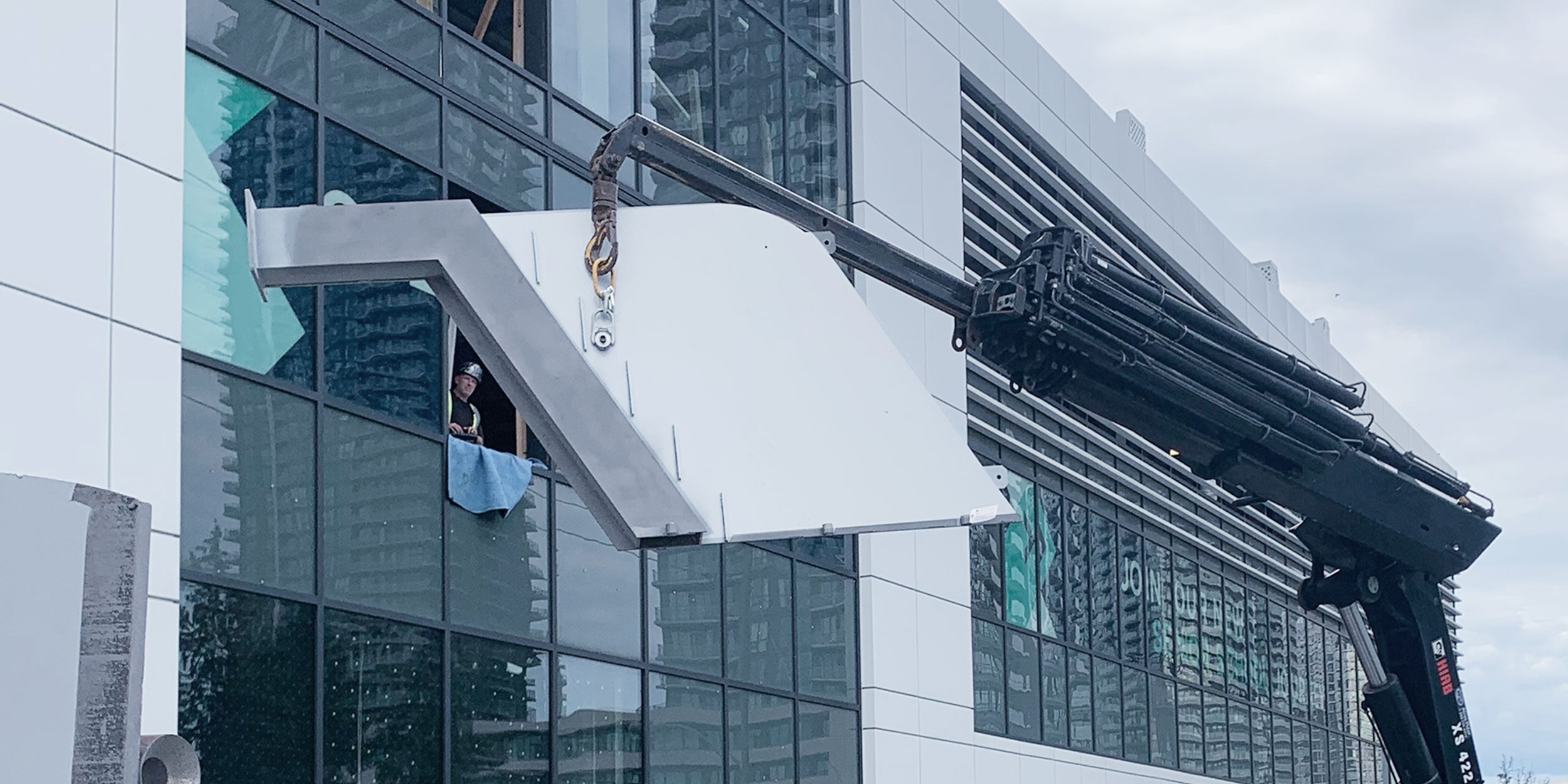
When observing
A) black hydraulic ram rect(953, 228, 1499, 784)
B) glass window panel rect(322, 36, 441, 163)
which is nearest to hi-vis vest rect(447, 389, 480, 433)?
glass window panel rect(322, 36, 441, 163)

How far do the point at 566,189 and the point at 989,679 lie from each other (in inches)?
341

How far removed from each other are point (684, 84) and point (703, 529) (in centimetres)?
1194

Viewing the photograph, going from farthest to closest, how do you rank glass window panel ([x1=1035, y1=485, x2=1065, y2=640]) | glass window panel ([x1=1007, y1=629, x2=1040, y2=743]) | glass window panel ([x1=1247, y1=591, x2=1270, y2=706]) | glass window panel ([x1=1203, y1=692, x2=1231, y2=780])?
glass window panel ([x1=1247, y1=591, x2=1270, y2=706]), glass window panel ([x1=1203, y1=692, x2=1231, y2=780]), glass window panel ([x1=1035, y1=485, x2=1065, y2=640]), glass window panel ([x1=1007, y1=629, x2=1040, y2=743])

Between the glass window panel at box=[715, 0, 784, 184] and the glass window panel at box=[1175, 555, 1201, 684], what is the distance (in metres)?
12.0

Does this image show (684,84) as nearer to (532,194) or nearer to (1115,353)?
(532,194)

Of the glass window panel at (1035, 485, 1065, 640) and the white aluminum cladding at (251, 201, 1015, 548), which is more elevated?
the glass window panel at (1035, 485, 1065, 640)

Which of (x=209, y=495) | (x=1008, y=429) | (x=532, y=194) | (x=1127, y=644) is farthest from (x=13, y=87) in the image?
(x=1127, y=644)

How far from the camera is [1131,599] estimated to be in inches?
968

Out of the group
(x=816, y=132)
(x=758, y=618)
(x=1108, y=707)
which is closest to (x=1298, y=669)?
(x=1108, y=707)

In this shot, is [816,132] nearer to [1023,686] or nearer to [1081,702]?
[1023,686]

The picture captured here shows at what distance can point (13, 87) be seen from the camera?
329 inches

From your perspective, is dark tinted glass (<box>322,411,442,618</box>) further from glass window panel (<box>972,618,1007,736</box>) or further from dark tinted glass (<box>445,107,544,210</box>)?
glass window panel (<box>972,618,1007,736</box>)

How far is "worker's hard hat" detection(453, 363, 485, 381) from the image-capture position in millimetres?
12664

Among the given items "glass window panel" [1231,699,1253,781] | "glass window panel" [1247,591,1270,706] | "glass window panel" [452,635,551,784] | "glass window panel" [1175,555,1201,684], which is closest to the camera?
"glass window panel" [452,635,551,784]
